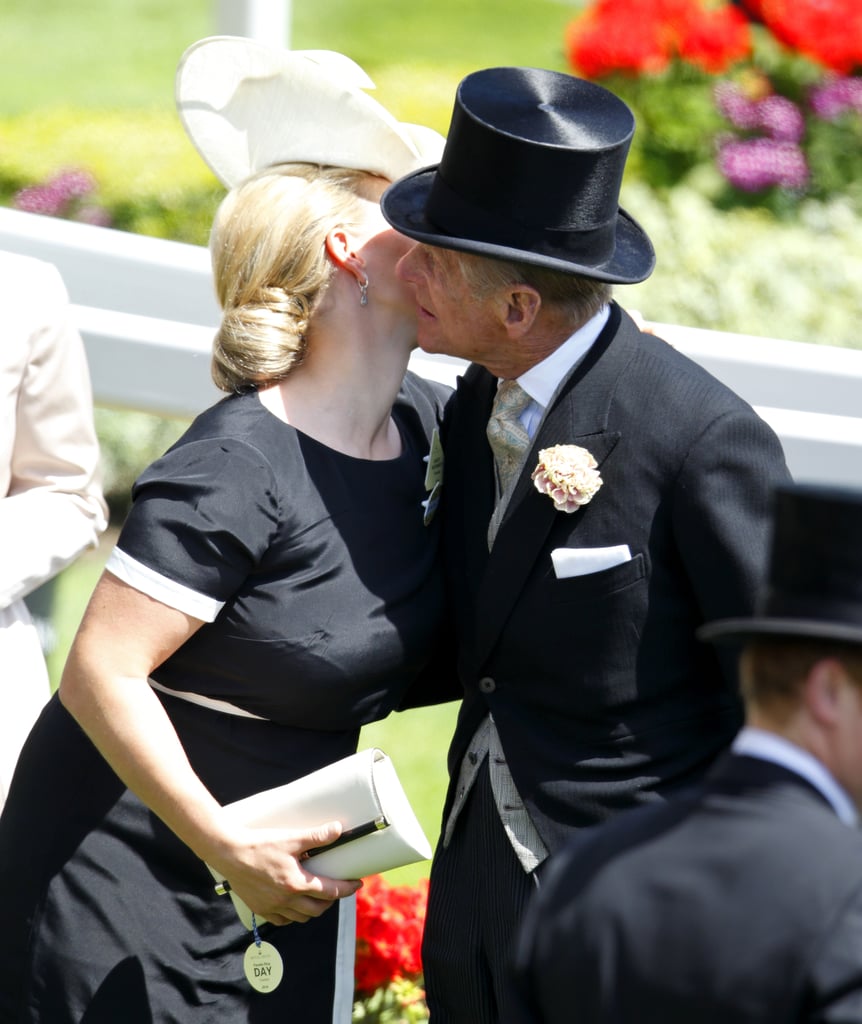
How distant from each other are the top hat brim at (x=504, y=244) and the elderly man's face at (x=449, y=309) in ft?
0.24

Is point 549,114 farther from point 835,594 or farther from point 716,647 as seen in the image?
point 835,594

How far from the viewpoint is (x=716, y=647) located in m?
2.64

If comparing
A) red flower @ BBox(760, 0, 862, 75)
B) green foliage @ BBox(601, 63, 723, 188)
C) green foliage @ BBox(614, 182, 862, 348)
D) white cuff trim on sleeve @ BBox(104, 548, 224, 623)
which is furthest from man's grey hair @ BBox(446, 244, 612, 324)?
red flower @ BBox(760, 0, 862, 75)

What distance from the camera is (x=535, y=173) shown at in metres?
2.62

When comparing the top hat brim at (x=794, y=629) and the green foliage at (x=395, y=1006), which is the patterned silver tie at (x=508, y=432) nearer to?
the top hat brim at (x=794, y=629)

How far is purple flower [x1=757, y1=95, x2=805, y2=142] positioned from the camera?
985 cm

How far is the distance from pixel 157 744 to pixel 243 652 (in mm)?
228

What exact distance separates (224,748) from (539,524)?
2.42ft

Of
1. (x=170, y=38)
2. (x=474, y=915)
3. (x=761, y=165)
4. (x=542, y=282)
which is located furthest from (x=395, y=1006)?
(x=170, y=38)

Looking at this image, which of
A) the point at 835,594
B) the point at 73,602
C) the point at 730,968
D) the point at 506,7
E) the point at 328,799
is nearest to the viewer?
the point at 730,968

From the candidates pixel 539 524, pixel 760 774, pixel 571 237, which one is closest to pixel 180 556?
pixel 539 524

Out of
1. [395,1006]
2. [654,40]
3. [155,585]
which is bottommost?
[654,40]

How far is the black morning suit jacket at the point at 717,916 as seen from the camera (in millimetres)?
1608

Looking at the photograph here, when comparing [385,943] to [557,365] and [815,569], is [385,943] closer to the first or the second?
[557,365]
